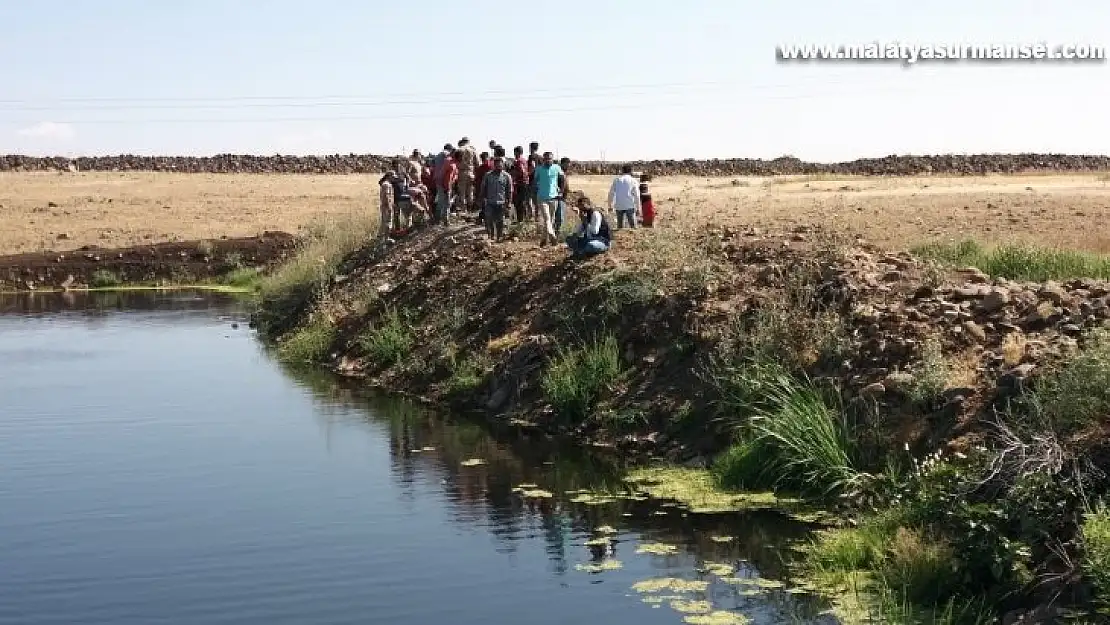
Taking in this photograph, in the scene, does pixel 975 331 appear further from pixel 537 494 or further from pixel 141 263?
pixel 141 263

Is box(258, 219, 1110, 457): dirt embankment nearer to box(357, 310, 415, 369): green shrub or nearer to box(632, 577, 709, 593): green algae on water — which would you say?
box(357, 310, 415, 369): green shrub

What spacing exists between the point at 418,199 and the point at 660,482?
53.7 feet

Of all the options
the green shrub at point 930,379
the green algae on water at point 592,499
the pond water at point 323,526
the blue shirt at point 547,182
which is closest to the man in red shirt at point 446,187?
the blue shirt at point 547,182

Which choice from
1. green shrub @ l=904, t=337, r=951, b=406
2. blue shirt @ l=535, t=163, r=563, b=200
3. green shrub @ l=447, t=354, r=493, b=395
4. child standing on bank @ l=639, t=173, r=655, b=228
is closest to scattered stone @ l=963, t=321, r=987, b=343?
green shrub @ l=904, t=337, r=951, b=406

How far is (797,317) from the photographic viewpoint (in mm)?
19281

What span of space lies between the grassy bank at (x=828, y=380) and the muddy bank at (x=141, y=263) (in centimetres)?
1995

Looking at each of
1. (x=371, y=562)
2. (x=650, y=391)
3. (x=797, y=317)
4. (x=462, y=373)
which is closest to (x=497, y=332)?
(x=462, y=373)

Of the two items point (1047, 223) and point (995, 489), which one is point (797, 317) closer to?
point (995, 489)

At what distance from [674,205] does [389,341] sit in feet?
43.6

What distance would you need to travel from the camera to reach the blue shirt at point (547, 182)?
2758 cm

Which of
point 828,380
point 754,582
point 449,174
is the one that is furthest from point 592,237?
→ point 754,582

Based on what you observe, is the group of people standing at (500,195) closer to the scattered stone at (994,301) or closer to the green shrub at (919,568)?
the scattered stone at (994,301)

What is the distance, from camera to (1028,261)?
75.6ft

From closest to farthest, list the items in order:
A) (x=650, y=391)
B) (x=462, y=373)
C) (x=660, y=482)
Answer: (x=660, y=482), (x=650, y=391), (x=462, y=373)
